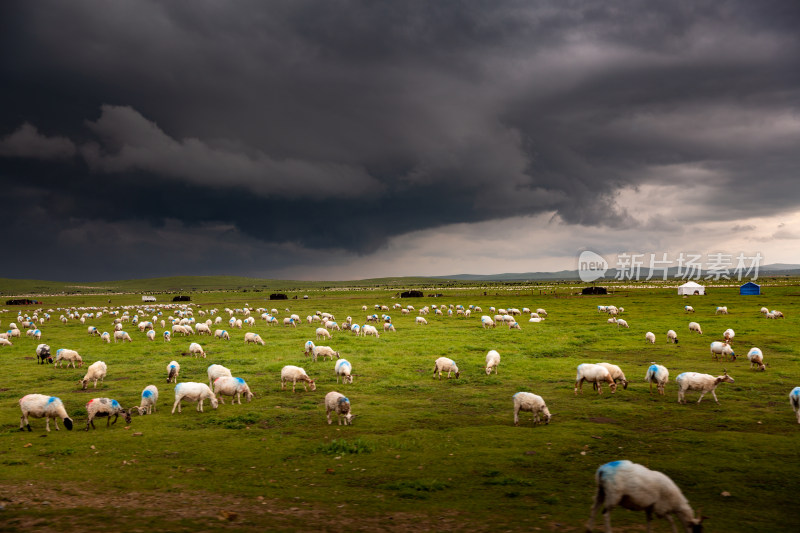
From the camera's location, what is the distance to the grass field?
9.07 m

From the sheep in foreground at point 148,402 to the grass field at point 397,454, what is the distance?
38 centimetres

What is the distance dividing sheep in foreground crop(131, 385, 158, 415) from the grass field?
1.24ft

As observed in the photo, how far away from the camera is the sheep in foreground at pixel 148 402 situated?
17359 mm

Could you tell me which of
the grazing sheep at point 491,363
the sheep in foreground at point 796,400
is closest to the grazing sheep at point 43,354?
the grazing sheep at point 491,363

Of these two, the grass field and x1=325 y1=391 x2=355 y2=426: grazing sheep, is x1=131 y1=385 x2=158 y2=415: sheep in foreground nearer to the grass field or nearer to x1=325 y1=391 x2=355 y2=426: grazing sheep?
the grass field

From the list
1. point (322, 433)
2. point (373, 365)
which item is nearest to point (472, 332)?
point (373, 365)

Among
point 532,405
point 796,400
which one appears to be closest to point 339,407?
point 532,405

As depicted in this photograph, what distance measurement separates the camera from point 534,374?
24406mm

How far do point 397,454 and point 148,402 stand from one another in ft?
36.4

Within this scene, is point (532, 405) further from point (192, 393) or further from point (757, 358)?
point (757, 358)

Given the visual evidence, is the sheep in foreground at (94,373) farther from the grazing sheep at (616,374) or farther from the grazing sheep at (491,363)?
the grazing sheep at (616,374)

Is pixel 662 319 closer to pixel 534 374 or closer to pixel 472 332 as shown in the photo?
pixel 472 332

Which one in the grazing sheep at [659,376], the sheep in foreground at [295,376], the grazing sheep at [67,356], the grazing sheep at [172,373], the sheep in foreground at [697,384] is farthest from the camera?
the grazing sheep at [67,356]

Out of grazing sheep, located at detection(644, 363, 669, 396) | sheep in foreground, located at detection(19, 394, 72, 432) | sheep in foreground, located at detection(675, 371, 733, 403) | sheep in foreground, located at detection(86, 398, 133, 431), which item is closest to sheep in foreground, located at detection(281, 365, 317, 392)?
sheep in foreground, located at detection(86, 398, 133, 431)
